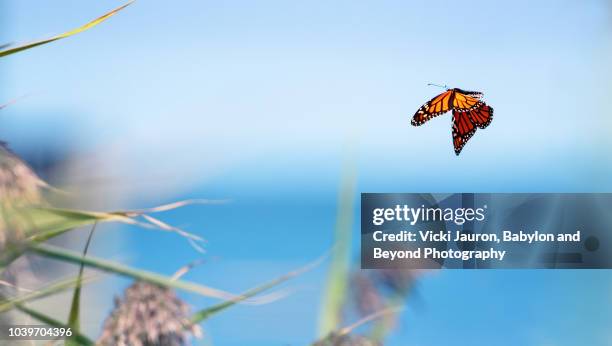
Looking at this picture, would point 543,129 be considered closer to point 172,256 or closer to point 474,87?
point 474,87

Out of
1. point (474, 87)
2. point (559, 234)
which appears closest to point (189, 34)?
point (474, 87)

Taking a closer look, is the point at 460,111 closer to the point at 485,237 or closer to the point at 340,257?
the point at 485,237

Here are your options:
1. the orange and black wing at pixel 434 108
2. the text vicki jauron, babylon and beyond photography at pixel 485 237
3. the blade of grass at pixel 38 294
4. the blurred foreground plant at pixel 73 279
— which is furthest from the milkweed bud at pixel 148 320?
the orange and black wing at pixel 434 108

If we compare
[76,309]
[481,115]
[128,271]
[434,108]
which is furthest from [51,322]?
[481,115]

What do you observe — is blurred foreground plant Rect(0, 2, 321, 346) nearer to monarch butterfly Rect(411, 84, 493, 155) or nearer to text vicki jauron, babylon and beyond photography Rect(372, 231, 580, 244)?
text vicki jauron, babylon and beyond photography Rect(372, 231, 580, 244)

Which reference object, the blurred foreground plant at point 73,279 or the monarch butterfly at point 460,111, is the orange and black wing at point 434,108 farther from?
the blurred foreground plant at point 73,279
